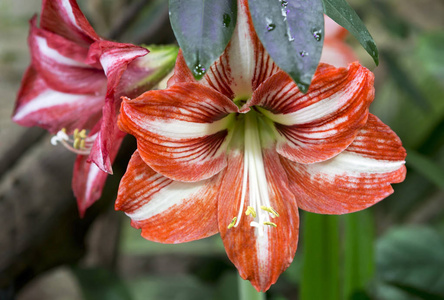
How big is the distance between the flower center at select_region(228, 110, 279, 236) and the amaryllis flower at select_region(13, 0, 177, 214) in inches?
5.8

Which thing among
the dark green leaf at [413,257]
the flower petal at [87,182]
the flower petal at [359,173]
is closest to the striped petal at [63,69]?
the flower petal at [87,182]

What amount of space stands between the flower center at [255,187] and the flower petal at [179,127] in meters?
0.04

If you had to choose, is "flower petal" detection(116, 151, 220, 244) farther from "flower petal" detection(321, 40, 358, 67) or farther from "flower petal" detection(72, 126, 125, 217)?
"flower petal" detection(321, 40, 358, 67)

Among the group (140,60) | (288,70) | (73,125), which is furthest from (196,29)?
(73,125)

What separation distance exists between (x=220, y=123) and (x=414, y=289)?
0.61 meters

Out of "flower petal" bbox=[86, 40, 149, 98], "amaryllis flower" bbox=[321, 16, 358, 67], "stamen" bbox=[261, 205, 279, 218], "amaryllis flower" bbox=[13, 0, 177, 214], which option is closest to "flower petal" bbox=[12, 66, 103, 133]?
"amaryllis flower" bbox=[13, 0, 177, 214]

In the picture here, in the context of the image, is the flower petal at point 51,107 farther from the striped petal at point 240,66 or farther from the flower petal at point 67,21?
the striped petal at point 240,66

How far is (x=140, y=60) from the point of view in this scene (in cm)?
57

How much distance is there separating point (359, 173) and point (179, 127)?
213 millimetres

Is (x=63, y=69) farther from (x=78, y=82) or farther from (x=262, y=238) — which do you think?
(x=262, y=238)

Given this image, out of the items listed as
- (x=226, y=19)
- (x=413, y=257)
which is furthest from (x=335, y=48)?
(x=413, y=257)

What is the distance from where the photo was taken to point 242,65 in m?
0.48

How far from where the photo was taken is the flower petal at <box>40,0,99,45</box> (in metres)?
0.52

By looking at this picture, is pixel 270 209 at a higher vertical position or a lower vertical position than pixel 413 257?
higher
